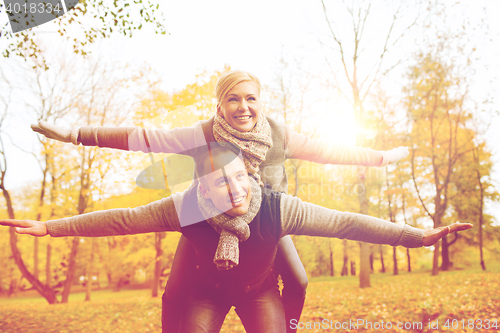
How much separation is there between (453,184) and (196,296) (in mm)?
19542

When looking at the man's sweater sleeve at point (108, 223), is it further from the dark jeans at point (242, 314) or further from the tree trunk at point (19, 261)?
the tree trunk at point (19, 261)

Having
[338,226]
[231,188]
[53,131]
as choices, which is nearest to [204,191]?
[231,188]

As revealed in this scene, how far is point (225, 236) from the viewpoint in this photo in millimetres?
1710

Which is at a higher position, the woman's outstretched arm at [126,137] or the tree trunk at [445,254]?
the woman's outstretched arm at [126,137]

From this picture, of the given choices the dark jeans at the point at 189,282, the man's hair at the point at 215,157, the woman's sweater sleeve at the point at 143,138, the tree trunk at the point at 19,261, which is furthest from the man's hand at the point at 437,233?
the tree trunk at the point at 19,261

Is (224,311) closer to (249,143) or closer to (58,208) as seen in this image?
(249,143)

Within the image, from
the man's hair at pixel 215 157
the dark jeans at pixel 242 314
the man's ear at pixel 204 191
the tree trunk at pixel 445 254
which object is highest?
the man's hair at pixel 215 157

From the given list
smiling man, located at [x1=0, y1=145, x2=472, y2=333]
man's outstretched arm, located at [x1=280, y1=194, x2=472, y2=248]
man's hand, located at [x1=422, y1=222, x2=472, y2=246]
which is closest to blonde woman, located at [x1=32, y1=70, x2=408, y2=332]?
smiling man, located at [x1=0, y1=145, x2=472, y2=333]

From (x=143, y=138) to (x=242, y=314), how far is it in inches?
53.5

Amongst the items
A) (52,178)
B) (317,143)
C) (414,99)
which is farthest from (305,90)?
(52,178)

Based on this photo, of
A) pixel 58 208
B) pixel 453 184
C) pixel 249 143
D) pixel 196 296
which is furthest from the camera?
pixel 453 184

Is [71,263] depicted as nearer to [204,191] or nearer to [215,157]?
[204,191]

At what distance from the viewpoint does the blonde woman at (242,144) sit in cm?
182

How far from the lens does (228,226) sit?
1.69 meters
